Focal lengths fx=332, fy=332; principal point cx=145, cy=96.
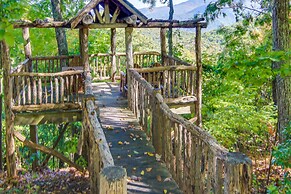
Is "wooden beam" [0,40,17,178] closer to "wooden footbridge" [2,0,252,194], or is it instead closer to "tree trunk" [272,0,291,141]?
"wooden footbridge" [2,0,252,194]

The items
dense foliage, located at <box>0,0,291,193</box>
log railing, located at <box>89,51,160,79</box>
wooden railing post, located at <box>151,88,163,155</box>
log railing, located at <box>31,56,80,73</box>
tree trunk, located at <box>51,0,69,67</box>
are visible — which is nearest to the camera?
dense foliage, located at <box>0,0,291,193</box>

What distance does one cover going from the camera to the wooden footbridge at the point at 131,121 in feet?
13.7

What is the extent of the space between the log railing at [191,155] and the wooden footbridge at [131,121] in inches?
0.4

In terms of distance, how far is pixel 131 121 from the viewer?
29.8ft

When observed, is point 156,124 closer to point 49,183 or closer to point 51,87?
point 51,87

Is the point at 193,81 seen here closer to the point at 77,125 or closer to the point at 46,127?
the point at 77,125

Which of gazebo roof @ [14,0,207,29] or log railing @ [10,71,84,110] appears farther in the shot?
gazebo roof @ [14,0,207,29]

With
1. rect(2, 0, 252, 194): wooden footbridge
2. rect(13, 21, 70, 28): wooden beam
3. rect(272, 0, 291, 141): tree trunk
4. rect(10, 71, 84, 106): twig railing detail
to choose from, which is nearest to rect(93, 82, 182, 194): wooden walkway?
rect(2, 0, 252, 194): wooden footbridge

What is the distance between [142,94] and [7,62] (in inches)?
152

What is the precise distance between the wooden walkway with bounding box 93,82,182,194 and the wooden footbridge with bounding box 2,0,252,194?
0.02m

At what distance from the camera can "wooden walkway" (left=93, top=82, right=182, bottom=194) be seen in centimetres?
579

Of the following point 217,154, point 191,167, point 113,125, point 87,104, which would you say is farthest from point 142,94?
point 217,154

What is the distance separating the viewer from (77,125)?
16031 mm

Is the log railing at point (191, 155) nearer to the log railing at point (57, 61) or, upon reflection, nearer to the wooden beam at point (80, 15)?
the wooden beam at point (80, 15)
